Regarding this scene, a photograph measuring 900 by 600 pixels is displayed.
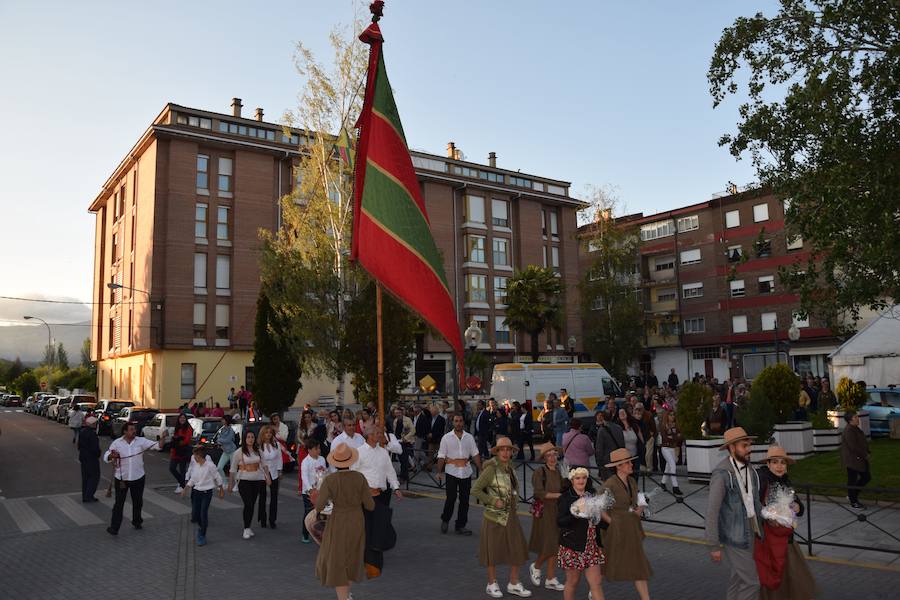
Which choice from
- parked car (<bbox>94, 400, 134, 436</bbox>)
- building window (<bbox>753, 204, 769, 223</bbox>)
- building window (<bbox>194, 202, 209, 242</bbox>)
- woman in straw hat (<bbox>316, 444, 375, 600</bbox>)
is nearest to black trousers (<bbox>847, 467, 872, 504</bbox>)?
woman in straw hat (<bbox>316, 444, 375, 600</bbox>)

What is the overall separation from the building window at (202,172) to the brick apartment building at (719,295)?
25.6 m

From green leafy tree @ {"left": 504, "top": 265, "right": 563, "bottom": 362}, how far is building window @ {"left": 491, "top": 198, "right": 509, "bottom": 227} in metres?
12.9

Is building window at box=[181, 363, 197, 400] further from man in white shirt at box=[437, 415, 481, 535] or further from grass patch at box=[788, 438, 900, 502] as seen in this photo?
grass patch at box=[788, 438, 900, 502]

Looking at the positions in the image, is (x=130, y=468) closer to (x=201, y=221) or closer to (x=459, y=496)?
(x=459, y=496)

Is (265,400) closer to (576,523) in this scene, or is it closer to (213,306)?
(213,306)

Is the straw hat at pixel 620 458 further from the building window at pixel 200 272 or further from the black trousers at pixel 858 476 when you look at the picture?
the building window at pixel 200 272

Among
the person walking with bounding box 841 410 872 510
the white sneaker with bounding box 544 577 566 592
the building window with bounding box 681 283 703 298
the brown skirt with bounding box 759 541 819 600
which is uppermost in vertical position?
the building window with bounding box 681 283 703 298

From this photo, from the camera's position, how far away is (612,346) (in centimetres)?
4600

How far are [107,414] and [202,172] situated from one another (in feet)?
57.4

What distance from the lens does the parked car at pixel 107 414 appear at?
30.8 metres

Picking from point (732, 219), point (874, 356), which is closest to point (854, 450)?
point (874, 356)

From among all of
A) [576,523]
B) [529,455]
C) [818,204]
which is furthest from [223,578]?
[529,455]

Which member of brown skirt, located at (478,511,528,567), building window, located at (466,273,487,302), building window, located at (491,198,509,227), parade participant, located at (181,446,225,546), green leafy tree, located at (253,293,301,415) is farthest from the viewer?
building window, located at (491,198,509,227)

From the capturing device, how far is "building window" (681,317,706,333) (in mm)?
55250
